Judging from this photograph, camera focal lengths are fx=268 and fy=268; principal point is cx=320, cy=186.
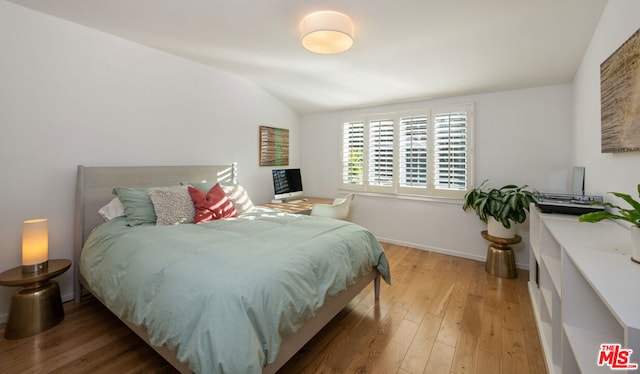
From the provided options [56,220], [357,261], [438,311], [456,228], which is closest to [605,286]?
[357,261]

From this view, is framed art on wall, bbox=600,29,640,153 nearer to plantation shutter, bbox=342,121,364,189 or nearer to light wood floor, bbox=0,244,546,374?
light wood floor, bbox=0,244,546,374

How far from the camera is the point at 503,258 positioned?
299 centimetres

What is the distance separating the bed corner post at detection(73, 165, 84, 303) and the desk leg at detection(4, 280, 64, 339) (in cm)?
35

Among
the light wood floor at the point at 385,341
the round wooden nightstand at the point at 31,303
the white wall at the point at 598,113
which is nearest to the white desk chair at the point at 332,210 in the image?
the light wood floor at the point at 385,341

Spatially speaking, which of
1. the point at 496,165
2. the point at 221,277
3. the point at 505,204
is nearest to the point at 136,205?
the point at 221,277

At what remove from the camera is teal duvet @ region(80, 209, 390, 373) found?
119 centimetres

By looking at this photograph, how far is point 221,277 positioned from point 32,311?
181 cm

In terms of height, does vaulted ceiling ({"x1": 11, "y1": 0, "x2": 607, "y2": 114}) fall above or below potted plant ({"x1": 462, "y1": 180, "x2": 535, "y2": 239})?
above

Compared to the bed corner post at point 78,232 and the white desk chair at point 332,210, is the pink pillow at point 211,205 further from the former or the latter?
the white desk chair at point 332,210

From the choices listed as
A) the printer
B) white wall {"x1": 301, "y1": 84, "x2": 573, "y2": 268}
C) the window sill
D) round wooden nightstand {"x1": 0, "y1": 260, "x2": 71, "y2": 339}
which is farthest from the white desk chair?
round wooden nightstand {"x1": 0, "y1": 260, "x2": 71, "y2": 339}

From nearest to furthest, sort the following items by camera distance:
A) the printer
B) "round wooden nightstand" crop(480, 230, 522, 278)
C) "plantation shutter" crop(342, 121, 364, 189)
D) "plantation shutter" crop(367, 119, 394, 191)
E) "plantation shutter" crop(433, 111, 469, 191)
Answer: the printer, "round wooden nightstand" crop(480, 230, 522, 278), "plantation shutter" crop(433, 111, 469, 191), "plantation shutter" crop(367, 119, 394, 191), "plantation shutter" crop(342, 121, 364, 189)

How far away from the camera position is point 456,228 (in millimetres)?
3668

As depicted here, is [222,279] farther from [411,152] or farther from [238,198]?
[411,152]

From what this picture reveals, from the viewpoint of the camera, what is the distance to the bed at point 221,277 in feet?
3.95
